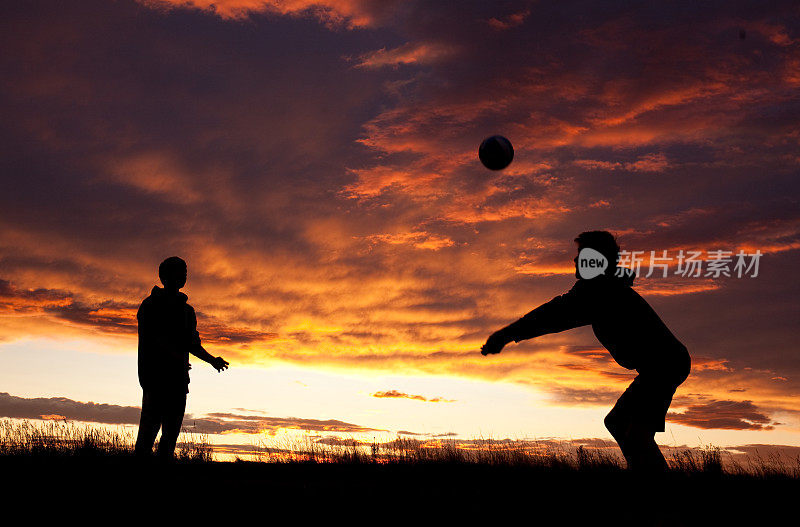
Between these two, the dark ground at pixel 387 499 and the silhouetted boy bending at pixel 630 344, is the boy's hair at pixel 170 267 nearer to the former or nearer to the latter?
the dark ground at pixel 387 499

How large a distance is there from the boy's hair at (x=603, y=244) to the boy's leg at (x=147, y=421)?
491 centimetres

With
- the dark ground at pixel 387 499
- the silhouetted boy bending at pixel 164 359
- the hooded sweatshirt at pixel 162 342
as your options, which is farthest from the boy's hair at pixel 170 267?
the dark ground at pixel 387 499

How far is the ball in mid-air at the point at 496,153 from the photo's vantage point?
35.9 feet

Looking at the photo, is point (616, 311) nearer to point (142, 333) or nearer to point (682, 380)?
point (682, 380)

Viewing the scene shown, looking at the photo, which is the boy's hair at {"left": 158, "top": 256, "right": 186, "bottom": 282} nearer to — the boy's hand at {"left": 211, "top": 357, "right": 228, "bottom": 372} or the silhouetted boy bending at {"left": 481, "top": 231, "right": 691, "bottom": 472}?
the boy's hand at {"left": 211, "top": 357, "right": 228, "bottom": 372}

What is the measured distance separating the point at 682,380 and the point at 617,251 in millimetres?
1247

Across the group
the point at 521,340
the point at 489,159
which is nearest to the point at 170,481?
the point at 521,340

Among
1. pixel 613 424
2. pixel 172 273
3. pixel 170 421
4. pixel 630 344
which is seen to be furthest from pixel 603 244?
pixel 170 421

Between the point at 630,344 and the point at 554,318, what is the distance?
2.20 ft

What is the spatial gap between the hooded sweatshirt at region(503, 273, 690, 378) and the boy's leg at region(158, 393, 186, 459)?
4019 millimetres

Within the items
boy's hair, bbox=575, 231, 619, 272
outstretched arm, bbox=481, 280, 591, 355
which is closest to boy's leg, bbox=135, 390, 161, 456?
outstretched arm, bbox=481, 280, 591, 355

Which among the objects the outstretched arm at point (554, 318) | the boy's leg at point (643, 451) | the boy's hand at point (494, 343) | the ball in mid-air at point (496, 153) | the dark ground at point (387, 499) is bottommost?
the dark ground at point (387, 499)

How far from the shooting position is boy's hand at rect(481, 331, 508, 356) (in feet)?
20.7

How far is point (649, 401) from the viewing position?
602 cm
